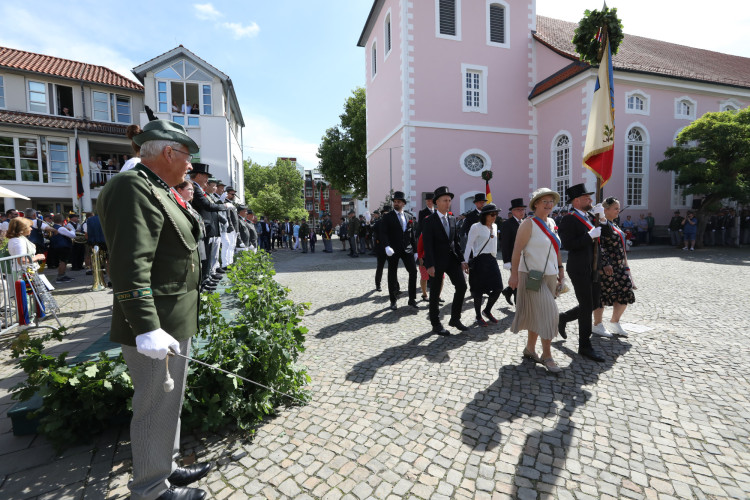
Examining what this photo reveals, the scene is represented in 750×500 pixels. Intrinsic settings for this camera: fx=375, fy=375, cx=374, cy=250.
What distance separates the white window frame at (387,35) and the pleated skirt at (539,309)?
2203cm

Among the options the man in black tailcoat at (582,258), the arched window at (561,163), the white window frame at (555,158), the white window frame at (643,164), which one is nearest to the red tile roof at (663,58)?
the white window frame at (643,164)

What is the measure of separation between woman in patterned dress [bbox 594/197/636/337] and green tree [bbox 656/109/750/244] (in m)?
16.5

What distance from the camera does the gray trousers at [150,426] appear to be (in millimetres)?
1955

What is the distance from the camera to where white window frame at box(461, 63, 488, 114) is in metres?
21.3

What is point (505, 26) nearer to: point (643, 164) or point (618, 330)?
point (643, 164)

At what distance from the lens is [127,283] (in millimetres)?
1681

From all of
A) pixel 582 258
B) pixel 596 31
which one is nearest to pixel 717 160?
pixel 596 31

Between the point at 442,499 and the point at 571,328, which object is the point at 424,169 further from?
the point at 442,499

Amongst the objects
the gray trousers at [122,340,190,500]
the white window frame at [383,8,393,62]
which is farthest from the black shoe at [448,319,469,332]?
the white window frame at [383,8,393,62]

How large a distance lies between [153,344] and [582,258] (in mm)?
4350

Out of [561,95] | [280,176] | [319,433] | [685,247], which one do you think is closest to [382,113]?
[561,95]

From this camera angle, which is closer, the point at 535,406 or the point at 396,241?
the point at 535,406

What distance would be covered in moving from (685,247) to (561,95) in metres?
9.74

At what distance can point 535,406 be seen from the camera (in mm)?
3338
